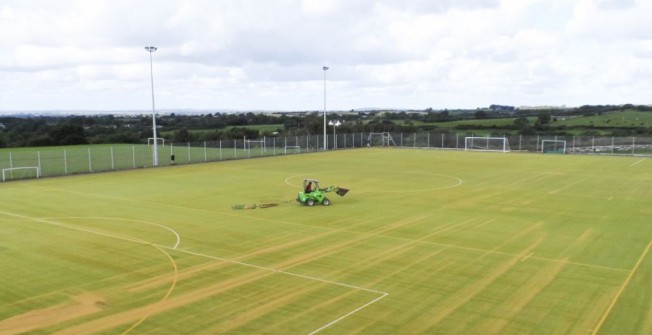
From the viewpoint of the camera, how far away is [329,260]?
17.8m

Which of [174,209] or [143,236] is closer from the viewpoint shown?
[143,236]

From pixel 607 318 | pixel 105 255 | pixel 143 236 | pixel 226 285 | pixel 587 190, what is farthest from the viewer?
pixel 587 190

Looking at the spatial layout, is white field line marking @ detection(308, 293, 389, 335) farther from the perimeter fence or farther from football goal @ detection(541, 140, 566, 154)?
football goal @ detection(541, 140, 566, 154)

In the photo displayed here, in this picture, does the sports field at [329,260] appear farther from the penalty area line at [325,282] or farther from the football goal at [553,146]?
the football goal at [553,146]

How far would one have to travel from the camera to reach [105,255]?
18422mm

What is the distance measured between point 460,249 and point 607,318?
6471 millimetres

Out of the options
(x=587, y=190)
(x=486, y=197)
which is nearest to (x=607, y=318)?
(x=486, y=197)

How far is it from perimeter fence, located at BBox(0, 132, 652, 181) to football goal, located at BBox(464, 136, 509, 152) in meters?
1.23

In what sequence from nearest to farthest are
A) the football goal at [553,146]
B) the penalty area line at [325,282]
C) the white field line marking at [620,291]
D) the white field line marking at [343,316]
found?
the white field line marking at [343,316] → the white field line marking at [620,291] → the penalty area line at [325,282] → the football goal at [553,146]

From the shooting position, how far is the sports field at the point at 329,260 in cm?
1299

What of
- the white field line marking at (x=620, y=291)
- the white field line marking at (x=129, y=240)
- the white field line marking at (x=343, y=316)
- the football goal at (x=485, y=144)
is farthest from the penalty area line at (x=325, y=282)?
the football goal at (x=485, y=144)

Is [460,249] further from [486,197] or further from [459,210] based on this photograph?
[486,197]

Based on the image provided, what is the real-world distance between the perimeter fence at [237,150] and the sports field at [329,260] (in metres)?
14.6

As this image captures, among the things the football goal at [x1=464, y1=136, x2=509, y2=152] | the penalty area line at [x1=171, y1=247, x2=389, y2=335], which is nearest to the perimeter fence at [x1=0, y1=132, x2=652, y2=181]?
the football goal at [x1=464, y1=136, x2=509, y2=152]
